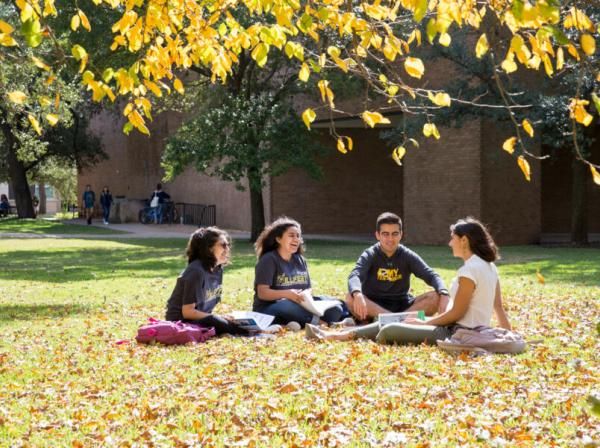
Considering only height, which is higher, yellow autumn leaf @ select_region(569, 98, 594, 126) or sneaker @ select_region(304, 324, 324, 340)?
yellow autumn leaf @ select_region(569, 98, 594, 126)

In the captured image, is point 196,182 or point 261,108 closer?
point 261,108

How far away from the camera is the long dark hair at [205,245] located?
8750mm

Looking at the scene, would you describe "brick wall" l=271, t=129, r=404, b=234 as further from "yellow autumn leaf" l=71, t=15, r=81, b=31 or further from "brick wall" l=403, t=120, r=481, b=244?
"yellow autumn leaf" l=71, t=15, r=81, b=31

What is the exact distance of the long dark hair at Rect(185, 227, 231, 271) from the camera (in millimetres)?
8750

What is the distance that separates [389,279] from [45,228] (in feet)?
93.2

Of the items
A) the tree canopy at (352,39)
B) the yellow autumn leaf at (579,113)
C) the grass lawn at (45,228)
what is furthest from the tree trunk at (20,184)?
the yellow autumn leaf at (579,113)

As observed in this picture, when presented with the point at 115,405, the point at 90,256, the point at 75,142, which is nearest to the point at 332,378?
the point at 115,405

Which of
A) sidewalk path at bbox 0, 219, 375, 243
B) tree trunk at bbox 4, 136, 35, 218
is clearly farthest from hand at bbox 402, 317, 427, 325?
tree trunk at bbox 4, 136, 35, 218

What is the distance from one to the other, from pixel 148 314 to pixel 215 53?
18.5 feet

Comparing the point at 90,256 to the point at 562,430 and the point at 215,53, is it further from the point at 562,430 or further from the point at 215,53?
the point at 562,430

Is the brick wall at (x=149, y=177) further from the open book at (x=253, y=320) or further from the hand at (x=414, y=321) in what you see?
the hand at (x=414, y=321)

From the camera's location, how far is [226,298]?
42.2 ft

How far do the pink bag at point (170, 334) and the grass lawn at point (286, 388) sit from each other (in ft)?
0.46

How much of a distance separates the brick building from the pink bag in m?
15.7
